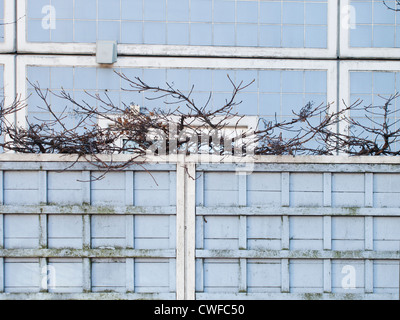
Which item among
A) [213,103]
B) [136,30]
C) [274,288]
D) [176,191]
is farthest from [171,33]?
[274,288]

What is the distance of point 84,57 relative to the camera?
680 cm

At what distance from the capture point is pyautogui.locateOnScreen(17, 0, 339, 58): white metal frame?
6.79 metres

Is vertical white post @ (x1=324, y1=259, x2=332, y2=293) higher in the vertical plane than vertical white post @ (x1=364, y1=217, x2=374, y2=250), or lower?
lower

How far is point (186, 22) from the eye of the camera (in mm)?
6836

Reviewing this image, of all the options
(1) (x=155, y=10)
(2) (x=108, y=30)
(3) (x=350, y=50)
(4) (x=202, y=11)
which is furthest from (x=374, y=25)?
(2) (x=108, y=30)

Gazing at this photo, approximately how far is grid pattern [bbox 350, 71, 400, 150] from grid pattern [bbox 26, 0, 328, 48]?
1006 mm

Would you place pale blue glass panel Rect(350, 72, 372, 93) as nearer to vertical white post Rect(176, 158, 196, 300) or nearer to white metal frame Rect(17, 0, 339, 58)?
white metal frame Rect(17, 0, 339, 58)

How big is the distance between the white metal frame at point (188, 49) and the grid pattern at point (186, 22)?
0.28 ft

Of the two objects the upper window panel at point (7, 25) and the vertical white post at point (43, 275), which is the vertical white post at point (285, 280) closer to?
the vertical white post at point (43, 275)

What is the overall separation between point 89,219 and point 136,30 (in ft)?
15.1

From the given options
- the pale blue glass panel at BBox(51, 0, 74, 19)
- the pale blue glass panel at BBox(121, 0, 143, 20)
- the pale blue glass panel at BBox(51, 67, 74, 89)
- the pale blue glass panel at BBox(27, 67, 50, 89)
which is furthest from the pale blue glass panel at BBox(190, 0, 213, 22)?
the pale blue glass panel at BBox(27, 67, 50, 89)

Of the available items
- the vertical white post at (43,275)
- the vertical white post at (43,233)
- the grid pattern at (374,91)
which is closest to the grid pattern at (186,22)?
the grid pattern at (374,91)

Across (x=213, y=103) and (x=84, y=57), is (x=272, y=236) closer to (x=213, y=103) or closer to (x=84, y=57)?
(x=213, y=103)

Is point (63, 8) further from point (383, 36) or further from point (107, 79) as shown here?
point (383, 36)
